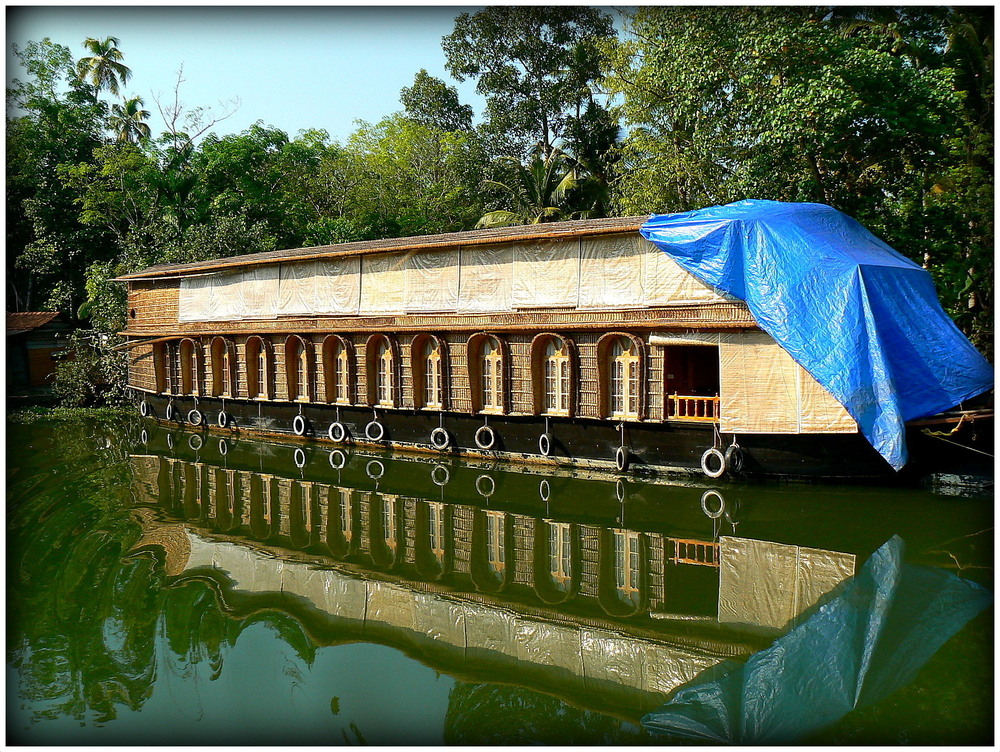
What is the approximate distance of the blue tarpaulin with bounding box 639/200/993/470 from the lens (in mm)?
7691

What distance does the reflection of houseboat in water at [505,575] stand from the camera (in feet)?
17.0

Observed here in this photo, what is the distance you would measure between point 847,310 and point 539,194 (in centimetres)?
1378

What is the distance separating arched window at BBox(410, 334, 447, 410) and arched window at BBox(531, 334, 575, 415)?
166 cm

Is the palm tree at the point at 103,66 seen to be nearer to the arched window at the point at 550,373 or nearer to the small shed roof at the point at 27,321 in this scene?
the small shed roof at the point at 27,321

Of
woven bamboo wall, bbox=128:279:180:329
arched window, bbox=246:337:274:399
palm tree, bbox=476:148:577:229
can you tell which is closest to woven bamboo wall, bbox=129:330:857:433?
arched window, bbox=246:337:274:399

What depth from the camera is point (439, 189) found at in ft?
76.6

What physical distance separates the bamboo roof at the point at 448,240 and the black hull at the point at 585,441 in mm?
2366

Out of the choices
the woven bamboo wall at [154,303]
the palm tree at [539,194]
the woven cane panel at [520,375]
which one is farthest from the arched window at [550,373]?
the palm tree at [539,194]

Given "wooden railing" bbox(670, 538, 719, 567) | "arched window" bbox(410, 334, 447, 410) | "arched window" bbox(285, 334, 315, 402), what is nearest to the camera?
"wooden railing" bbox(670, 538, 719, 567)

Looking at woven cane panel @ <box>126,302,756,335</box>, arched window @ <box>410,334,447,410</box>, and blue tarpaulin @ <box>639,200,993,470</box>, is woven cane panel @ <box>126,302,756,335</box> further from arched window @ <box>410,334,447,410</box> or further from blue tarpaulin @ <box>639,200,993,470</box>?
blue tarpaulin @ <box>639,200,993,470</box>

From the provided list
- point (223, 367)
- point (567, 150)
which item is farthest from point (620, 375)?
point (567, 150)

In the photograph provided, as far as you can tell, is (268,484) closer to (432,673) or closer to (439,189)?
(432,673)

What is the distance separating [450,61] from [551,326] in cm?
1630

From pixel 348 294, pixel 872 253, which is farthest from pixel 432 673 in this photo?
pixel 348 294
